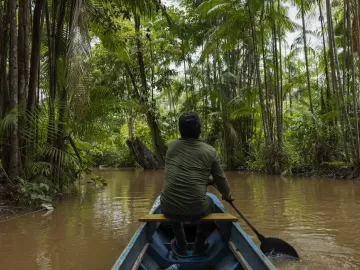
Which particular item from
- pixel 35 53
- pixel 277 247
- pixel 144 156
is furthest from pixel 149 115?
pixel 277 247

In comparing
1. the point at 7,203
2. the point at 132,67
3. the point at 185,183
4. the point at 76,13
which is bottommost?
the point at 7,203

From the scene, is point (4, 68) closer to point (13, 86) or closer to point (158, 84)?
point (13, 86)

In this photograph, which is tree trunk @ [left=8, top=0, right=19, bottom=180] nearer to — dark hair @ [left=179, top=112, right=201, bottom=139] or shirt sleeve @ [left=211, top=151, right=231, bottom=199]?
dark hair @ [left=179, top=112, right=201, bottom=139]

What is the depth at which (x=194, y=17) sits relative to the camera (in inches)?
754

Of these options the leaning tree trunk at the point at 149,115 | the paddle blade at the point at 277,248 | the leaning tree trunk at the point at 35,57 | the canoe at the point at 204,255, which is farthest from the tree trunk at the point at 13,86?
the leaning tree trunk at the point at 149,115

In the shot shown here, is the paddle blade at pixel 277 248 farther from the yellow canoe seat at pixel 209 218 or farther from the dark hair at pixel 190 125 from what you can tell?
the dark hair at pixel 190 125

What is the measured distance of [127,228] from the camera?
5.64 m

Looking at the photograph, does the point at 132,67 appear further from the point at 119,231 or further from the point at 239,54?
the point at 119,231

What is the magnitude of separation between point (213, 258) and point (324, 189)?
7.06m

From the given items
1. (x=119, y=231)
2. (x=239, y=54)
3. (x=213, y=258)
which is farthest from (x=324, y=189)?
(x=239, y=54)

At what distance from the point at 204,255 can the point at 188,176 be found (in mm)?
831

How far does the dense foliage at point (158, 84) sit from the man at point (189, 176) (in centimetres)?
398

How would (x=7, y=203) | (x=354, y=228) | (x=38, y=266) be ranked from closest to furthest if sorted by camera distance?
(x=38, y=266) → (x=354, y=228) → (x=7, y=203)

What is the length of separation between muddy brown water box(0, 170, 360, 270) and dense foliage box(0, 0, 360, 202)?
118cm
